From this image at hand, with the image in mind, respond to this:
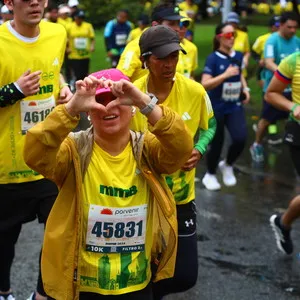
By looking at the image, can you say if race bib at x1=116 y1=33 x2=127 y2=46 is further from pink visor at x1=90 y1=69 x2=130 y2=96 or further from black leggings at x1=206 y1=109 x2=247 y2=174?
pink visor at x1=90 y1=69 x2=130 y2=96

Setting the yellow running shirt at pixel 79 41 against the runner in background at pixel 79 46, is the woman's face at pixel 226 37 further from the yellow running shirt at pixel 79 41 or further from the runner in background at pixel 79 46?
the yellow running shirt at pixel 79 41

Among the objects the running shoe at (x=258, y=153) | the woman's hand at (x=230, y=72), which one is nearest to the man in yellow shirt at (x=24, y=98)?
the woman's hand at (x=230, y=72)

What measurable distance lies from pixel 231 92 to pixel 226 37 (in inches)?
24.0

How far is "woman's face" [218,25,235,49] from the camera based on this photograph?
7.99 metres

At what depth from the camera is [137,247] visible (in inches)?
137

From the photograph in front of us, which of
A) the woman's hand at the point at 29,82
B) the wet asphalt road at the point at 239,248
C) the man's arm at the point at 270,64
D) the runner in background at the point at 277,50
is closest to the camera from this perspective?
the woman's hand at the point at 29,82

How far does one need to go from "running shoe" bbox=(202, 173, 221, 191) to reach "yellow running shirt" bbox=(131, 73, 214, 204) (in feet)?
12.7

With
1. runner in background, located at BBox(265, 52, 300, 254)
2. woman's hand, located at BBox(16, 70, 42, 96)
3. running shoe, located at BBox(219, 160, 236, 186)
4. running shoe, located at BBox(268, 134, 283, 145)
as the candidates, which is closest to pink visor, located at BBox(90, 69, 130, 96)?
woman's hand, located at BBox(16, 70, 42, 96)

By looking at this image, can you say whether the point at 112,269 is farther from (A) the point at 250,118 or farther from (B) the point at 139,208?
(A) the point at 250,118

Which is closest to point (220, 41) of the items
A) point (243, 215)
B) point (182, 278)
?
point (243, 215)

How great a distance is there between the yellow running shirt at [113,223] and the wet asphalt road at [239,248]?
6.40 ft

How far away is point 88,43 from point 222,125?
9.32 metres

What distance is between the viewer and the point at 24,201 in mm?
4715

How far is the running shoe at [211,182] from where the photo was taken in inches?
326
